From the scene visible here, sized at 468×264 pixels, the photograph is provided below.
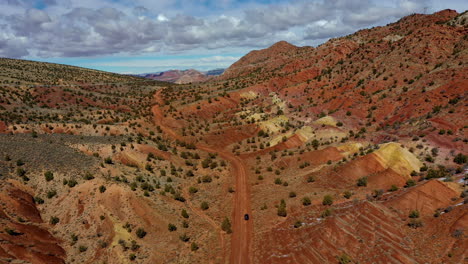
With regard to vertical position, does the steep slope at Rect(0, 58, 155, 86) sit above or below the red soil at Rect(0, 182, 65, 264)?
above

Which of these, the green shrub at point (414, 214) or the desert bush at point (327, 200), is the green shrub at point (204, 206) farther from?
the green shrub at point (414, 214)

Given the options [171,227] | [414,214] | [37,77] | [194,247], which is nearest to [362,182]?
[414,214]

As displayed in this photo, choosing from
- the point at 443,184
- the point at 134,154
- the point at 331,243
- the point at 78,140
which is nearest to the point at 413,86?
the point at 443,184

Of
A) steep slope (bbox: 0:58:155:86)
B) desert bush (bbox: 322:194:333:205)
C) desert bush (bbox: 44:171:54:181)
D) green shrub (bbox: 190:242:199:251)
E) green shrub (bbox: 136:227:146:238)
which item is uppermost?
steep slope (bbox: 0:58:155:86)

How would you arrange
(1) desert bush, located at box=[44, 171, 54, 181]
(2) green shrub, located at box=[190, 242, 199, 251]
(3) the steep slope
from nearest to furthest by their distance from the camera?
(2) green shrub, located at box=[190, 242, 199, 251] < (1) desert bush, located at box=[44, 171, 54, 181] < (3) the steep slope

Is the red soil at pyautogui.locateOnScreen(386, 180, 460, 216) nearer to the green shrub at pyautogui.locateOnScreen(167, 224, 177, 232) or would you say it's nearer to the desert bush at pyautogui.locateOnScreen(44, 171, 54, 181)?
the green shrub at pyautogui.locateOnScreen(167, 224, 177, 232)

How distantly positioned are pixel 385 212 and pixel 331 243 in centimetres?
585

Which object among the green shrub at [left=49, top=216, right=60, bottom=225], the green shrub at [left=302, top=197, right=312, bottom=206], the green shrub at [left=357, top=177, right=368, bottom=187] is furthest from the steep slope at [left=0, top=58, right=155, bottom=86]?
the green shrub at [left=357, top=177, right=368, bottom=187]

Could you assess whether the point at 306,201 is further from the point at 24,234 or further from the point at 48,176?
the point at 48,176

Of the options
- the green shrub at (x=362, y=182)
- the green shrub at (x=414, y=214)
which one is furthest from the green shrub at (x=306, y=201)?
the green shrub at (x=414, y=214)

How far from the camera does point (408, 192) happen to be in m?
20.4

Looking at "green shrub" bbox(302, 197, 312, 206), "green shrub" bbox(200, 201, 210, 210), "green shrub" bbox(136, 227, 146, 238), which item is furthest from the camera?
"green shrub" bbox(200, 201, 210, 210)

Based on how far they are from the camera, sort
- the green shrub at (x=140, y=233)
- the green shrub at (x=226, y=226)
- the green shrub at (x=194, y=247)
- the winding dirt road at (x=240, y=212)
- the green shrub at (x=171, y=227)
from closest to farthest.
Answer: the winding dirt road at (x=240, y=212) → the green shrub at (x=194, y=247) → the green shrub at (x=140, y=233) → the green shrub at (x=171, y=227) → the green shrub at (x=226, y=226)

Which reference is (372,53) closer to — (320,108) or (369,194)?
(320,108)
